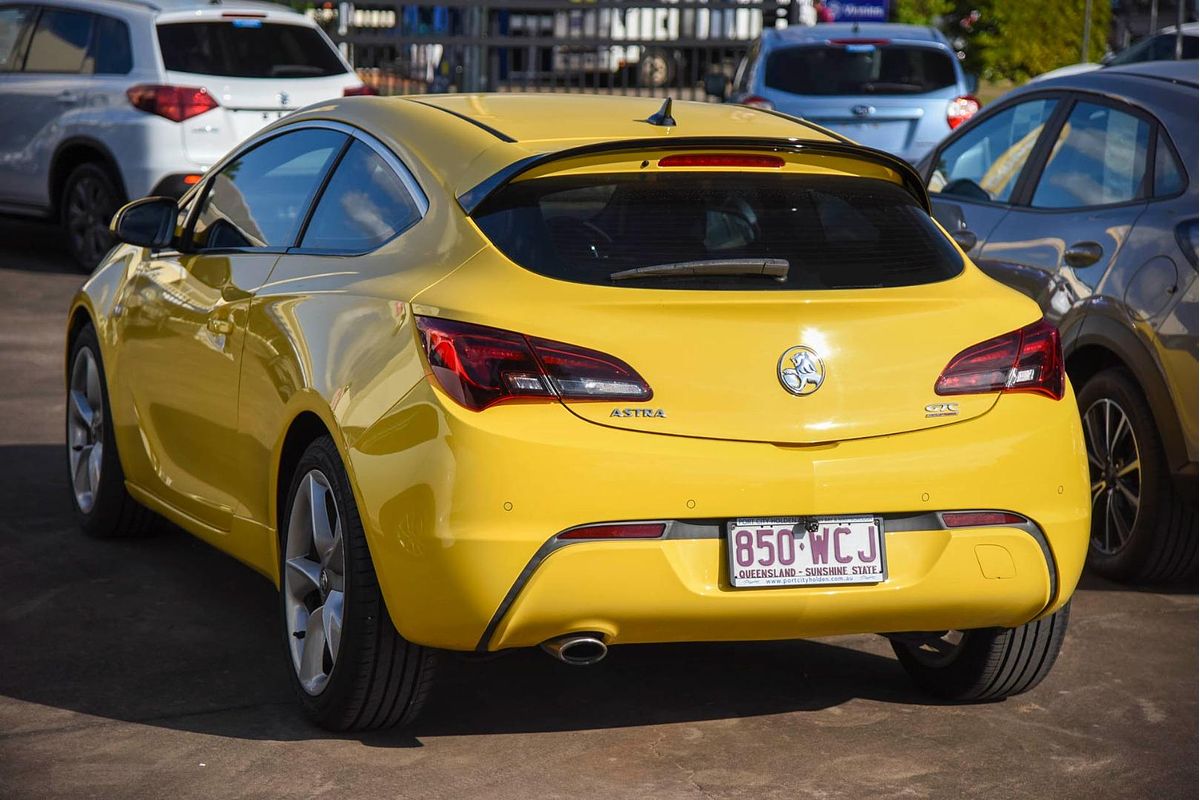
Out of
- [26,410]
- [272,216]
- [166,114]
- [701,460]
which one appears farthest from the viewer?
[166,114]

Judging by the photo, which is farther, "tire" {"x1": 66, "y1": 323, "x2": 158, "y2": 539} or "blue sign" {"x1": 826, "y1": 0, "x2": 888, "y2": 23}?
"blue sign" {"x1": 826, "y1": 0, "x2": 888, "y2": 23}

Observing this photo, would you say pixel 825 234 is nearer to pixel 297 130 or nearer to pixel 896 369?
pixel 896 369

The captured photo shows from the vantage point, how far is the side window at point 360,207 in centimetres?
485

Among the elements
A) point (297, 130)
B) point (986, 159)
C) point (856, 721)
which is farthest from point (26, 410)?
point (856, 721)

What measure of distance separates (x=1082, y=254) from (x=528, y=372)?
303 cm

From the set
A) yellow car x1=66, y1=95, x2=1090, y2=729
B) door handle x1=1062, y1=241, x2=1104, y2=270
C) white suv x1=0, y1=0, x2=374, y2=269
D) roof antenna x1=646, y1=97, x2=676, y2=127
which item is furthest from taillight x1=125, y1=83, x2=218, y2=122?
roof antenna x1=646, y1=97, x2=676, y2=127

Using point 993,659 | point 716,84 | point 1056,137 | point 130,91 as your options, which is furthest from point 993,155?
point 716,84

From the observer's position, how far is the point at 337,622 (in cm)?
465

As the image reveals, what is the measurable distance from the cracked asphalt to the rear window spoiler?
1114 mm

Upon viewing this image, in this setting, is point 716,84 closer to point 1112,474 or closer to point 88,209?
point 88,209

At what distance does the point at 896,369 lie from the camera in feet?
14.3

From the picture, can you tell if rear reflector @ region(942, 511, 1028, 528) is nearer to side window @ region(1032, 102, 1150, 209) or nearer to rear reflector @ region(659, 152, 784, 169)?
rear reflector @ region(659, 152, 784, 169)

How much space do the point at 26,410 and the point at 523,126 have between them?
187 inches

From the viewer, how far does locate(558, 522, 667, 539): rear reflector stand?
4180mm
